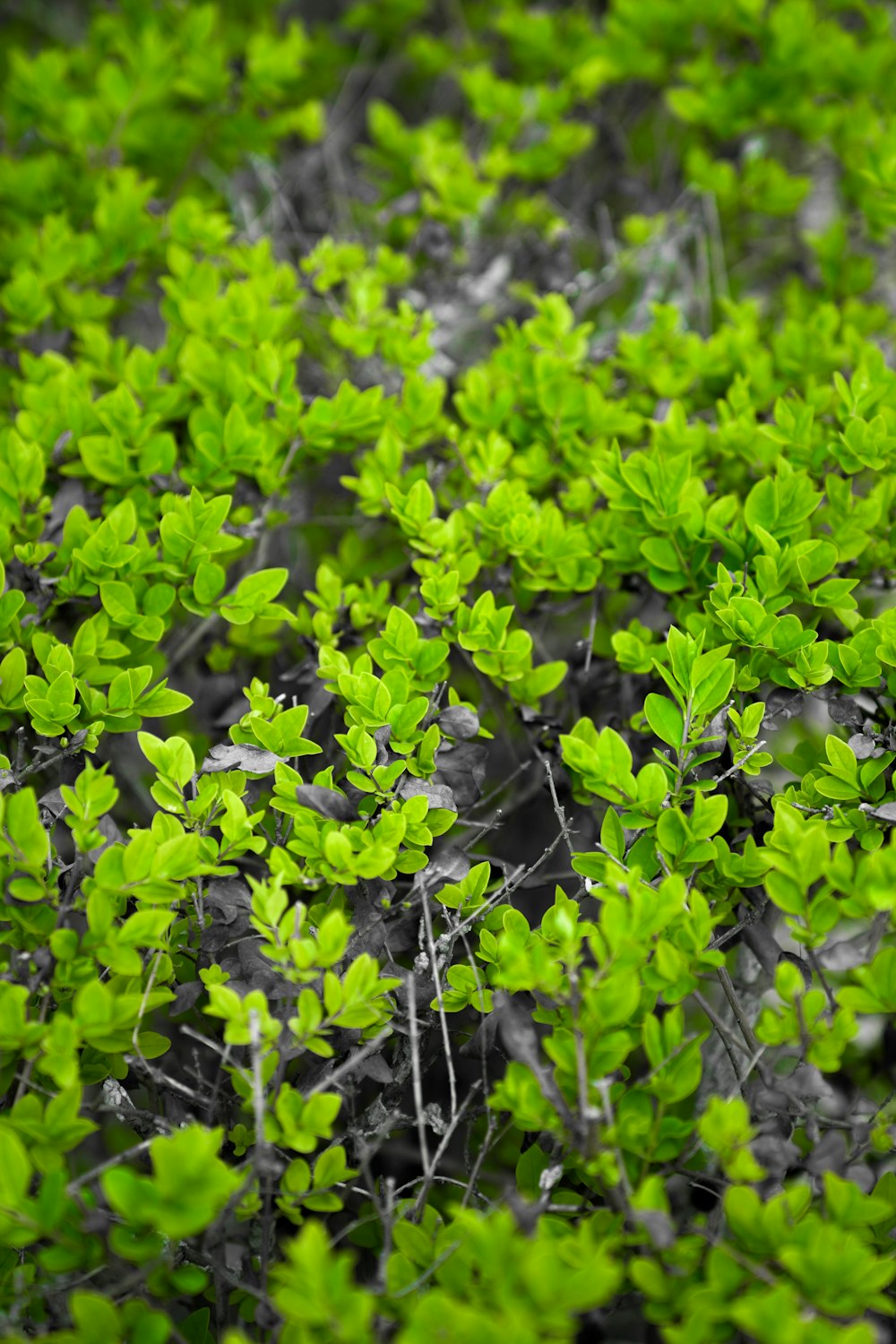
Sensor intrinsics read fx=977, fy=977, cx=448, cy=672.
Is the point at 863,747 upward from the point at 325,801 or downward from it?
downward

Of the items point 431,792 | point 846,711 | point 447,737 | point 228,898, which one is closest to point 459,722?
point 447,737

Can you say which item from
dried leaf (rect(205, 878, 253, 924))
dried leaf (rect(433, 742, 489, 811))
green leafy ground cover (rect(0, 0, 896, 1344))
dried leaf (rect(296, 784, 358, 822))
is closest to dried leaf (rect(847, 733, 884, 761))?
green leafy ground cover (rect(0, 0, 896, 1344))

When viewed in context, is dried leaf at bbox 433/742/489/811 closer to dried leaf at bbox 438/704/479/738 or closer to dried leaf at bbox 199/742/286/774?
dried leaf at bbox 438/704/479/738

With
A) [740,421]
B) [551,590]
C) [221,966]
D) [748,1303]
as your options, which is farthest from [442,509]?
[748,1303]

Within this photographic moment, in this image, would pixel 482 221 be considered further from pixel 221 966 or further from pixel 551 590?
pixel 221 966

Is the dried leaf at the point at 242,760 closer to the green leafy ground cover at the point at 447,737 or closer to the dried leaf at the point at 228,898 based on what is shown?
the green leafy ground cover at the point at 447,737

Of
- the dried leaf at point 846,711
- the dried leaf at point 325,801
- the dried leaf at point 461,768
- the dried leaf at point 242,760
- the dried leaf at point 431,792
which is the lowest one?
the dried leaf at point 846,711

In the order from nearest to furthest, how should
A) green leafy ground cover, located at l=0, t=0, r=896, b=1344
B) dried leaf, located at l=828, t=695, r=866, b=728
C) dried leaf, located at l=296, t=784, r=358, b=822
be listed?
green leafy ground cover, located at l=0, t=0, r=896, b=1344
dried leaf, located at l=296, t=784, r=358, b=822
dried leaf, located at l=828, t=695, r=866, b=728

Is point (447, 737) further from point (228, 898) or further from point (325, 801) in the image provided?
point (228, 898)

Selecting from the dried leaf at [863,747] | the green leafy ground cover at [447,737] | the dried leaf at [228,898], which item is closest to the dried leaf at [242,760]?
the green leafy ground cover at [447,737]

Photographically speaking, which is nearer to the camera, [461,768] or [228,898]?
[228,898]
